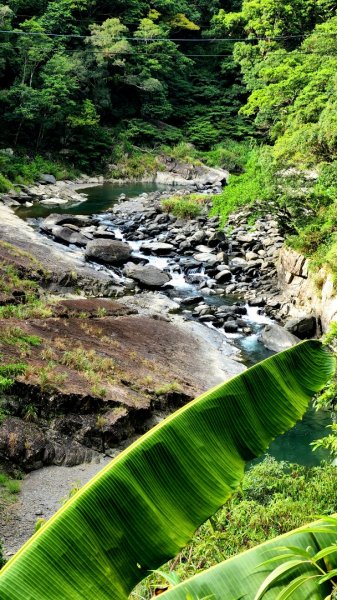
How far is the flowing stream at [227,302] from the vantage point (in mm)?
10719

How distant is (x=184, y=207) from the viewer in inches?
1184

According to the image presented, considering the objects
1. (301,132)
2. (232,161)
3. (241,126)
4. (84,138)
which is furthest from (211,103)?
(301,132)

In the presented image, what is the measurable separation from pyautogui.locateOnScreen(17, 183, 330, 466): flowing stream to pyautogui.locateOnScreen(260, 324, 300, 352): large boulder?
8.5 inches

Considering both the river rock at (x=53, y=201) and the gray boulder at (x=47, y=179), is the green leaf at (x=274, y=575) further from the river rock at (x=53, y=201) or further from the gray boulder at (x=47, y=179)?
the gray boulder at (x=47, y=179)

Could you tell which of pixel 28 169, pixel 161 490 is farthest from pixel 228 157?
pixel 161 490

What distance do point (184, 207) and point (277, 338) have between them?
52.0 feet

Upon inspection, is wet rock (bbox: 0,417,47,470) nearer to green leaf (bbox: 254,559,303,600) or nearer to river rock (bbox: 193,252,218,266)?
green leaf (bbox: 254,559,303,600)

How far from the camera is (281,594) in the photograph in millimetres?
2074

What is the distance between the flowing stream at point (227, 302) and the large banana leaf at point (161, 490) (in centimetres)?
768

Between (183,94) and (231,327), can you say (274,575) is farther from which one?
(183,94)

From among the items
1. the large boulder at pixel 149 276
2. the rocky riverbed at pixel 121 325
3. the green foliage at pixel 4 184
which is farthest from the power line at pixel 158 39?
the large boulder at pixel 149 276

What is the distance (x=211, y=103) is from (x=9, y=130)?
2357cm

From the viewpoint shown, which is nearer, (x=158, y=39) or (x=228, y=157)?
(x=158, y=39)

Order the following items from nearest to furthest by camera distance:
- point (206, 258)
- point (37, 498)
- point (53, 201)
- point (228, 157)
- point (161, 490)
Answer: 1. point (161, 490)
2. point (37, 498)
3. point (206, 258)
4. point (53, 201)
5. point (228, 157)
